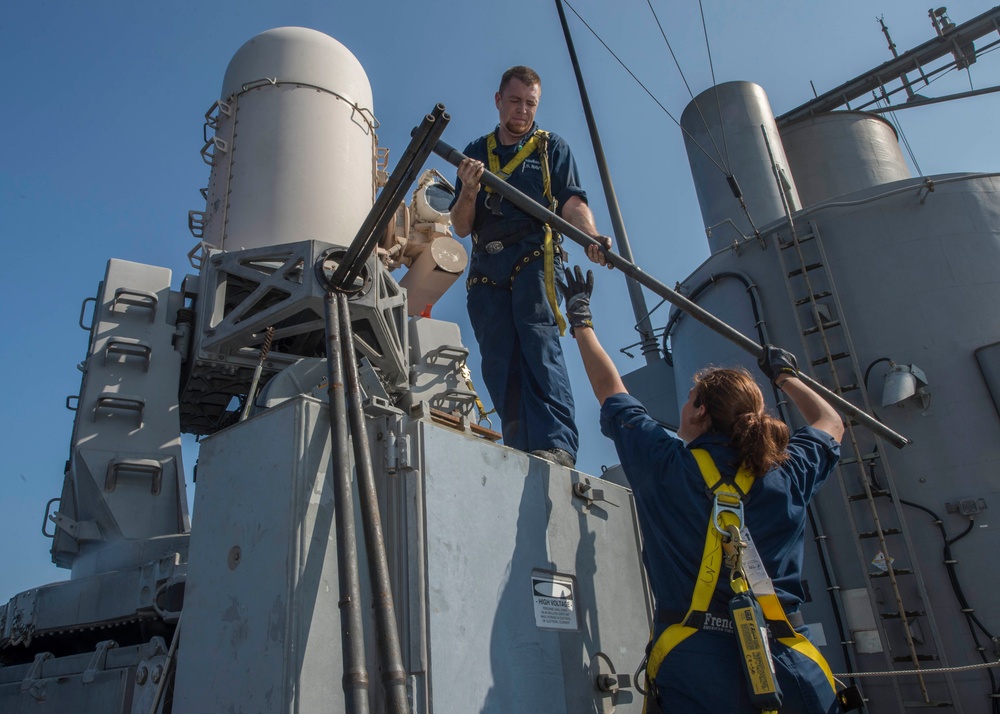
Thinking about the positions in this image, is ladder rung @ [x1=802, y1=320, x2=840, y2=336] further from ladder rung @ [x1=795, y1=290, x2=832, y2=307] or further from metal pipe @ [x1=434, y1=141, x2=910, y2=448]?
metal pipe @ [x1=434, y1=141, x2=910, y2=448]

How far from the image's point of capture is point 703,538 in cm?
251

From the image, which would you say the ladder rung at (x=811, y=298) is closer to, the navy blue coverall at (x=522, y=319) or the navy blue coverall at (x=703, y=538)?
the navy blue coverall at (x=522, y=319)

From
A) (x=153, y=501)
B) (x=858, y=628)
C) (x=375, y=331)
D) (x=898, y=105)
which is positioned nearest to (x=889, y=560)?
(x=858, y=628)

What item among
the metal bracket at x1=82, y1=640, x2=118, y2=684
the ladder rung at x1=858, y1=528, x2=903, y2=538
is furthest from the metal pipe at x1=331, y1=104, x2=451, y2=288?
the ladder rung at x1=858, y1=528, x2=903, y2=538

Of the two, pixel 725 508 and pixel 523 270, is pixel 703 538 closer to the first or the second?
pixel 725 508

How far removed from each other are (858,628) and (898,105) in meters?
12.4

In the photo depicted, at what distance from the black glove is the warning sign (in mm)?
1362

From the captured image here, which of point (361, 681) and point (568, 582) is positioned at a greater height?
point (568, 582)

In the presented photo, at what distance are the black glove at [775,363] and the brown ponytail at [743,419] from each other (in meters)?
0.69

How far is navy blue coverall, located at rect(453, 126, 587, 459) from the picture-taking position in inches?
150

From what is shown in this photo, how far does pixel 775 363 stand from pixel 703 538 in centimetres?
135

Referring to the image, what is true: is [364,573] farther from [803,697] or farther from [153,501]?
[153,501]

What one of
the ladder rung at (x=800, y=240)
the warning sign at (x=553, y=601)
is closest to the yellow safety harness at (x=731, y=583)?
the warning sign at (x=553, y=601)

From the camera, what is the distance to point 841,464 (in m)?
7.67
